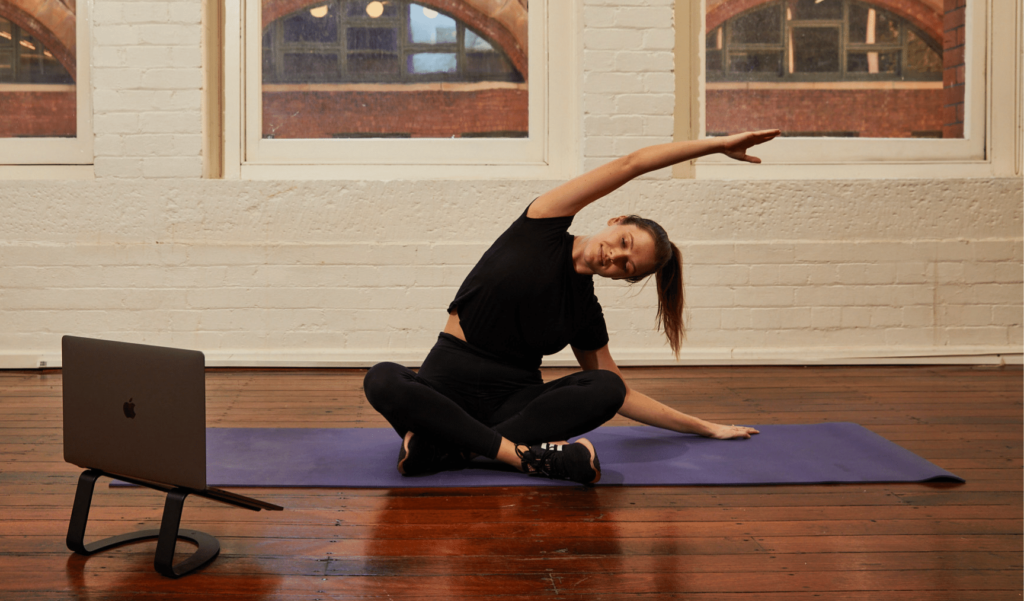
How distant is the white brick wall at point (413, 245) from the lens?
11.9 ft

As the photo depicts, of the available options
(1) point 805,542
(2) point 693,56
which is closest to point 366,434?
A: (1) point 805,542

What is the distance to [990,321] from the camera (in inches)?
151

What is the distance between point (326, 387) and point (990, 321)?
124 inches

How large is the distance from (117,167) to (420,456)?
2.50m

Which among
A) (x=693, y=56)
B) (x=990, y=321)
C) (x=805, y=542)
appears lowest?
(x=805, y=542)

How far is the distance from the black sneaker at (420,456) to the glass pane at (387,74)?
219cm

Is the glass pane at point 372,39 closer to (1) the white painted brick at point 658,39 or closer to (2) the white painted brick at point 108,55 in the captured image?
(2) the white painted brick at point 108,55

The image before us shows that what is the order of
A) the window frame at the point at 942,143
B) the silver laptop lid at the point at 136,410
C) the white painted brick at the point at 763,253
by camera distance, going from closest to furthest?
the silver laptop lid at the point at 136,410 < the white painted brick at the point at 763,253 < the window frame at the point at 942,143

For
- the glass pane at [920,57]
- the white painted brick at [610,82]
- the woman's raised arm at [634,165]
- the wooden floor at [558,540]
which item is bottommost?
the wooden floor at [558,540]

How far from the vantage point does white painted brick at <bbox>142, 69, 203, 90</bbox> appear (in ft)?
11.9

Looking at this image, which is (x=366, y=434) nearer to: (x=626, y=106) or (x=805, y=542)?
(x=805, y=542)

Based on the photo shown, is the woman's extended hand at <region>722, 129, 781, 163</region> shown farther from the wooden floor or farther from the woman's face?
the wooden floor

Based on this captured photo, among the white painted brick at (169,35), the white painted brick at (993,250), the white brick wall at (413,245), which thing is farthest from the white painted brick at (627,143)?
the white painted brick at (169,35)

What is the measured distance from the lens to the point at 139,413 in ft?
4.59
